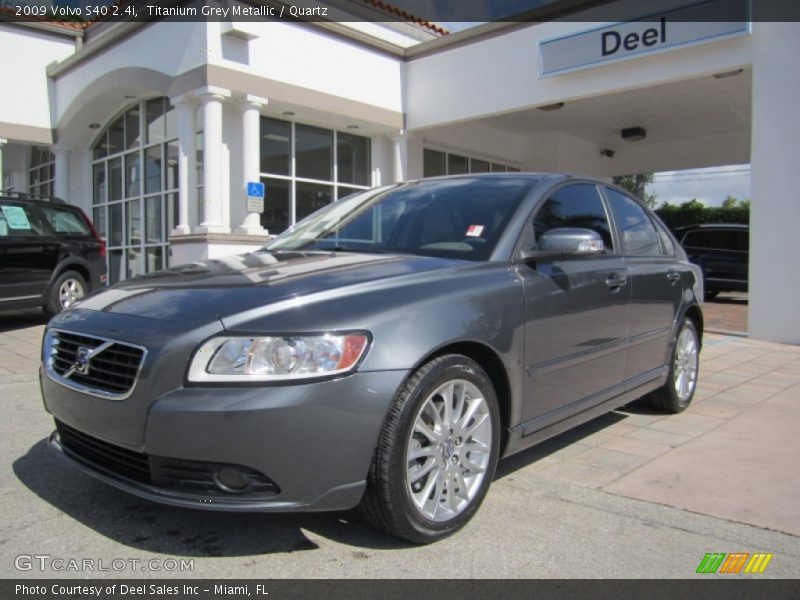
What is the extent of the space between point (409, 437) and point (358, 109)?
1076cm

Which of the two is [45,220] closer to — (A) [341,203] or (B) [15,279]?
(B) [15,279]

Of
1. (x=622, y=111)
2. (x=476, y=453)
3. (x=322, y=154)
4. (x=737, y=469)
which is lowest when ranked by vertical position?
(x=737, y=469)

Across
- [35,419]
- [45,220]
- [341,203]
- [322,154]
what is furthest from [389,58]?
[35,419]

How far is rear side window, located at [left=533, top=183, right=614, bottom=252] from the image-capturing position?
379 centimetres

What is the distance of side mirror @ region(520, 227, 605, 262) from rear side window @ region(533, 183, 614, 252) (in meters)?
0.15

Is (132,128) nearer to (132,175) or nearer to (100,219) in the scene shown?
(132,175)

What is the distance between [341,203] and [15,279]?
642 cm

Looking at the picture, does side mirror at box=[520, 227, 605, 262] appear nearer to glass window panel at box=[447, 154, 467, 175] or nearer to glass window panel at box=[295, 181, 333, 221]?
glass window panel at box=[295, 181, 333, 221]

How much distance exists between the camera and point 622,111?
14.1 metres

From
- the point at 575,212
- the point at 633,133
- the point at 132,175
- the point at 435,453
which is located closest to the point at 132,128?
the point at 132,175

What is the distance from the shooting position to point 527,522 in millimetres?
3135

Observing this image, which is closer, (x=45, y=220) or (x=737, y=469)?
(x=737, y=469)

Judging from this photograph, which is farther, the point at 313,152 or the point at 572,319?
the point at 313,152

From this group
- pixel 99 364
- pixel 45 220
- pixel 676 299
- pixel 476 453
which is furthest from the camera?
pixel 45 220
